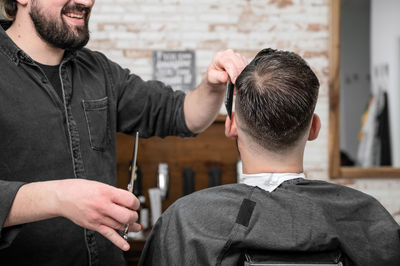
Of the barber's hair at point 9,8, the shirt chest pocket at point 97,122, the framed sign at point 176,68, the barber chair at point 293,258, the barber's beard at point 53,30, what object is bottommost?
the barber chair at point 293,258

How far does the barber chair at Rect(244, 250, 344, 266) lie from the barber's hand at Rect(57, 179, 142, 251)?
1.13 ft

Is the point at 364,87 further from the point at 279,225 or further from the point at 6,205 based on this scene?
the point at 6,205

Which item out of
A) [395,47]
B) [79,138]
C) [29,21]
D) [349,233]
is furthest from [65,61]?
[395,47]

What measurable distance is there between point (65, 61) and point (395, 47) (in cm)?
301

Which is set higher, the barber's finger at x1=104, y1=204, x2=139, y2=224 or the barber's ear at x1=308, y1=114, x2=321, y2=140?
the barber's ear at x1=308, y1=114, x2=321, y2=140

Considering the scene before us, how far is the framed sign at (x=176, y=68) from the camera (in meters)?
3.36

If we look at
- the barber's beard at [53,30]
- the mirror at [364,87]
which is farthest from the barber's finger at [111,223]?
the mirror at [364,87]

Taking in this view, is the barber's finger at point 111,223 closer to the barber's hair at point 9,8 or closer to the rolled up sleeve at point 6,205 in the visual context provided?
the rolled up sleeve at point 6,205

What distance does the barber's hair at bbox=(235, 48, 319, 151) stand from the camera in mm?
1257

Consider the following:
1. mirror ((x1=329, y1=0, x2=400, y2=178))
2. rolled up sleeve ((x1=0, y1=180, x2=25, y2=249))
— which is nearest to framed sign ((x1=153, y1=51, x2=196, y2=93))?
mirror ((x1=329, y1=0, x2=400, y2=178))

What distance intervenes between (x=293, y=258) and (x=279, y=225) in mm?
96

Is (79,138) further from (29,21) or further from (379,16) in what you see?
(379,16)

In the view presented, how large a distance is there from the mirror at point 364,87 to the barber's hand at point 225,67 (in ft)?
6.41

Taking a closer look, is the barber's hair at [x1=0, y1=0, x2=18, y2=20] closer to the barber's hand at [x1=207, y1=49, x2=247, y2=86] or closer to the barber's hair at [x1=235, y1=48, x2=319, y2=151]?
the barber's hand at [x1=207, y1=49, x2=247, y2=86]
